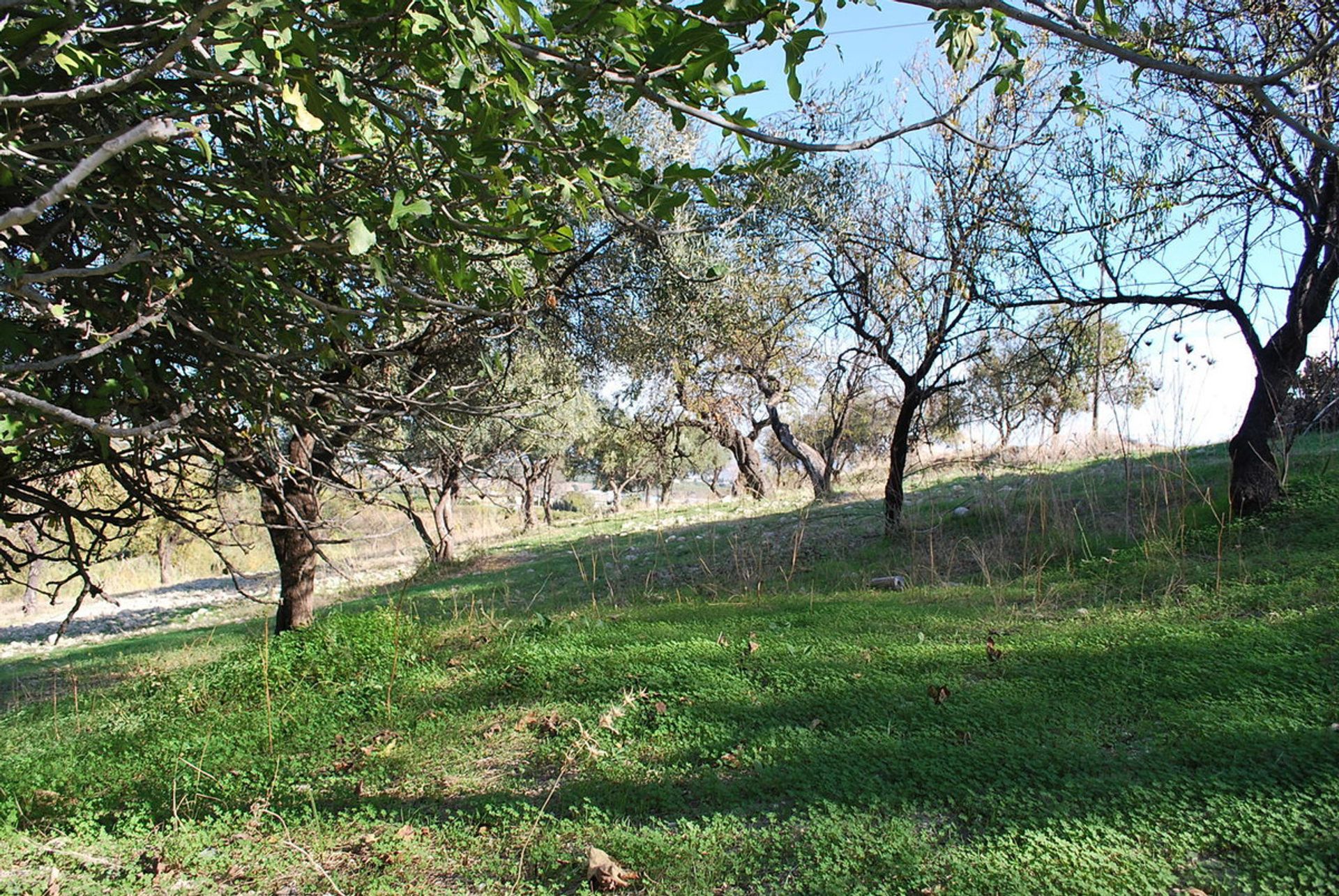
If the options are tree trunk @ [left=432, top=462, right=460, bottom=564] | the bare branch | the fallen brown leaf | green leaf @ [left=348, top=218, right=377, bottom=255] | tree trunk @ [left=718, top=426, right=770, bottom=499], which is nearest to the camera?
the bare branch

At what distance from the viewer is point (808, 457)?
17.9 m

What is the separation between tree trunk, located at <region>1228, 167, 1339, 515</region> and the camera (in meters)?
7.26

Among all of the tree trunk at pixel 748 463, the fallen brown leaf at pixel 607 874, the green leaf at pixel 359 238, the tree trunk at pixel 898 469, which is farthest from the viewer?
the tree trunk at pixel 748 463

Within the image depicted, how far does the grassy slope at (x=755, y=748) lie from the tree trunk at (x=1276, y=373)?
0.56 m

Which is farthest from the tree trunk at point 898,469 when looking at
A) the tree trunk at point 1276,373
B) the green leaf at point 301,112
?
the green leaf at point 301,112

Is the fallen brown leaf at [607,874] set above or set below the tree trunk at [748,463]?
below

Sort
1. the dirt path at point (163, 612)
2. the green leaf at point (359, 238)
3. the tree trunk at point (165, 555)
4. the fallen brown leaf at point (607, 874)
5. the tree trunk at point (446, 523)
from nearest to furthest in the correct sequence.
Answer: the green leaf at point (359, 238) < the fallen brown leaf at point (607, 874) < the tree trunk at point (446, 523) < the dirt path at point (163, 612) < the tree trunk at point (165, 555)

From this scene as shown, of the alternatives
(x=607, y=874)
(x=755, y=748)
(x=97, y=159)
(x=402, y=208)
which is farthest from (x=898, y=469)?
(x=97, y=159)

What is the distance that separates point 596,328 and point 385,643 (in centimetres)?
466

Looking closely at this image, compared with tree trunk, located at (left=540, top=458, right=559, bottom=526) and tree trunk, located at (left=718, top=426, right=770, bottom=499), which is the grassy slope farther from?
tree trunk, located at (left=540, top=458, right=559, bottom=526)

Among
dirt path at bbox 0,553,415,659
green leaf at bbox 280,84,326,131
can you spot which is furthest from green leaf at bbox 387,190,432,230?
dirt path at bbox 0,553,415,659

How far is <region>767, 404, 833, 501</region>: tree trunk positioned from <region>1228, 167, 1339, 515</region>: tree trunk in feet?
28.6

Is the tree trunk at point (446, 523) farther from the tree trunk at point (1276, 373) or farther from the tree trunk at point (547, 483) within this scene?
the tree trunk at point (547, 483)

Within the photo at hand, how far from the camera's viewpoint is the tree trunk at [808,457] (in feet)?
54.9
